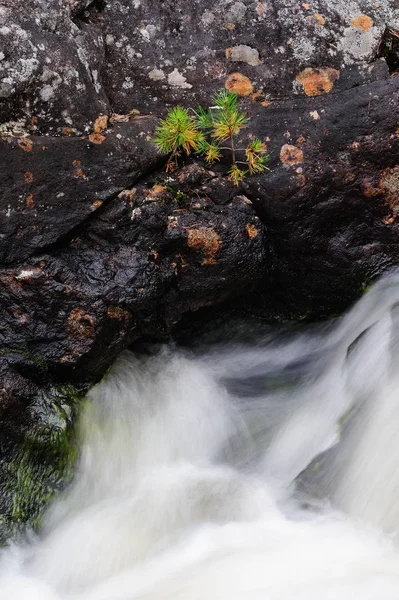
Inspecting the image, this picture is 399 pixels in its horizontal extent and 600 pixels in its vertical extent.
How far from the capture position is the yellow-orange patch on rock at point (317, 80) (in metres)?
3.15

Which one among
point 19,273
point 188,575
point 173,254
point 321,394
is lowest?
point 188,575

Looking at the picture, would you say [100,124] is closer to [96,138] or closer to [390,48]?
[96,138]

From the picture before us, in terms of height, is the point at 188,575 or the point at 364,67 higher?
the point at 364,67

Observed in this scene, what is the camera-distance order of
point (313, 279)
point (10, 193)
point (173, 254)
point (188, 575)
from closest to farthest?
point (188, 575) < point (10, 193) < point (173, 254) < point (313, 279)

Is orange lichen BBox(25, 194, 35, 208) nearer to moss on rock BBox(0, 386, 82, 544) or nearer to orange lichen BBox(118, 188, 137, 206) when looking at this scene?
orange lichen BBox(118, 188, 137, 206)

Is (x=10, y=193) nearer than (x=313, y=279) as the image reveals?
Yes

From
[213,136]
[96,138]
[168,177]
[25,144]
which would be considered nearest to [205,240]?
[168,177]

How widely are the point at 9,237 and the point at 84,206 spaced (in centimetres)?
36

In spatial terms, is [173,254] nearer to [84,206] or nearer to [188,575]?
[84,206]

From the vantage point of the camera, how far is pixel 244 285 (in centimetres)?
324

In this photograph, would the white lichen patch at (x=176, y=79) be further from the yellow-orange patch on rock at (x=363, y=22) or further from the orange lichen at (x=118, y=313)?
the orange lichen at (x=118, y=313)

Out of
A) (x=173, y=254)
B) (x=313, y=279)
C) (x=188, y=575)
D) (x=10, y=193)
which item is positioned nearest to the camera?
(x=188, y=575)

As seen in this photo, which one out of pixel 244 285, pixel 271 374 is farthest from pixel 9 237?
pixel 271 374

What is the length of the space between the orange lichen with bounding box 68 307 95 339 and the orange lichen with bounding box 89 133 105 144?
75 cm
